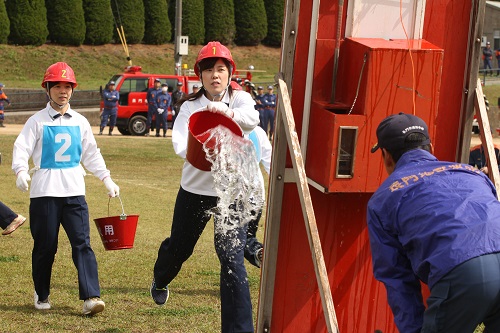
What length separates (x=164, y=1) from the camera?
5284 centimetres

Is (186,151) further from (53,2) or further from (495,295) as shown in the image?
(53,2)

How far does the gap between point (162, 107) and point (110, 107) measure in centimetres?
165

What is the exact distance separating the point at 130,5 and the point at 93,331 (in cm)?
4540

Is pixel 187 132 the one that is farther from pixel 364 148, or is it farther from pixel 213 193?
pixel 364 148

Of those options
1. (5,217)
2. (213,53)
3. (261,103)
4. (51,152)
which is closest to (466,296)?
(213,53)

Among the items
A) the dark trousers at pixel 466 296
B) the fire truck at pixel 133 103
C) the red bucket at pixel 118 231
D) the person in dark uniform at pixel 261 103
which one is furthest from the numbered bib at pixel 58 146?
the person in dark uniform at pixel 261 103

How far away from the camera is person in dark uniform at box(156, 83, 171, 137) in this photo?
30391 millimetres

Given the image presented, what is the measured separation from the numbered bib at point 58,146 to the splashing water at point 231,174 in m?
1.58

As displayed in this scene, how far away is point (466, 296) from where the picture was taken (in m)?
4.03

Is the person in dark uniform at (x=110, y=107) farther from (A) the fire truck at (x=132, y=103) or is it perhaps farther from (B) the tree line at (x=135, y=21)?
(B) the tree line at (x=135, y=21)

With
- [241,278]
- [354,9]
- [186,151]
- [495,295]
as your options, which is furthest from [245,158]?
[495,295]

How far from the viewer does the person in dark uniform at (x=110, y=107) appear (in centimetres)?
2990

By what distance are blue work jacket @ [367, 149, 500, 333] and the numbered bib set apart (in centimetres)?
346

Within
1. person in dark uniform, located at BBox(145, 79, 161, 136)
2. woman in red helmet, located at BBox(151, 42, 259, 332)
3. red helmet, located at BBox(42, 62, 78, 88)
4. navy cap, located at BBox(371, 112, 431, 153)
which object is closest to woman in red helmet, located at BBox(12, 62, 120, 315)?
red helmet, located at BBox(42, 62, 78, 88)
